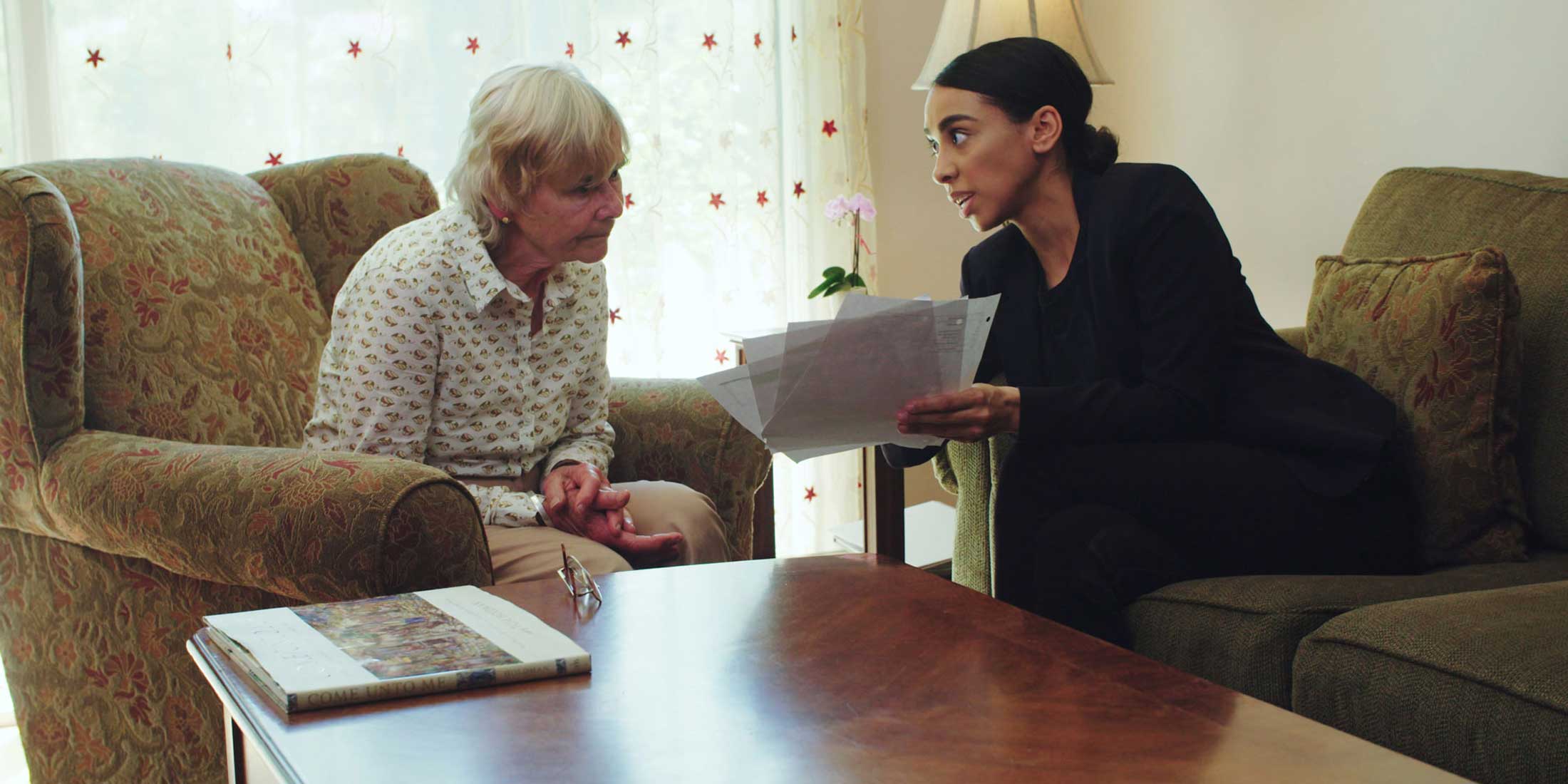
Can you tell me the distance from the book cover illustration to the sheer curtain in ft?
5.61

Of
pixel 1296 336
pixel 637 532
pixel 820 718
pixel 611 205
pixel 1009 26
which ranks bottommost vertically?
pixel 637 532

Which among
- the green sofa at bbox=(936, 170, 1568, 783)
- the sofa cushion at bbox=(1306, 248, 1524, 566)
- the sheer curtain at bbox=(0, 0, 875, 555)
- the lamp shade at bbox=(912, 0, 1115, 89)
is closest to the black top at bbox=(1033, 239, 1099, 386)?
the green sofa at bbox=(936, 170, 1568, 783)

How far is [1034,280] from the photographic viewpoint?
1618 millimetres

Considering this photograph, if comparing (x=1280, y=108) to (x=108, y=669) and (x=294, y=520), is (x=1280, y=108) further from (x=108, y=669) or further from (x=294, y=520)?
(x=108, y=669)

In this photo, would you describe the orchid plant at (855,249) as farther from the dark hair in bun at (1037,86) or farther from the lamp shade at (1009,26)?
the dark hair in bun at (1037,86)

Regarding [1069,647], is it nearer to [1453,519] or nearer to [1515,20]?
[1453,519]

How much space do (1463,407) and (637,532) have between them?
1.03 meters

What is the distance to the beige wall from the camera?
79.0 inches

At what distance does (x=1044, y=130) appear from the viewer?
159 cm

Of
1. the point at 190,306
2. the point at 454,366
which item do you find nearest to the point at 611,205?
the point at 454,366

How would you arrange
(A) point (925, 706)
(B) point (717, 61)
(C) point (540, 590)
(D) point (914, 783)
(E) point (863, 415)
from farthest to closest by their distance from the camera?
(B) point (717, 61) < (E) point (863, 415) < (C) point (540, 590) < (A) point (925, 706) < (D) point (914, 783)

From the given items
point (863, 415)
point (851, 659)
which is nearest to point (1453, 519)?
point (863, 415)

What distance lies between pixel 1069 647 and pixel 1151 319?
64cm

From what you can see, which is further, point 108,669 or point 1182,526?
point 108,669
